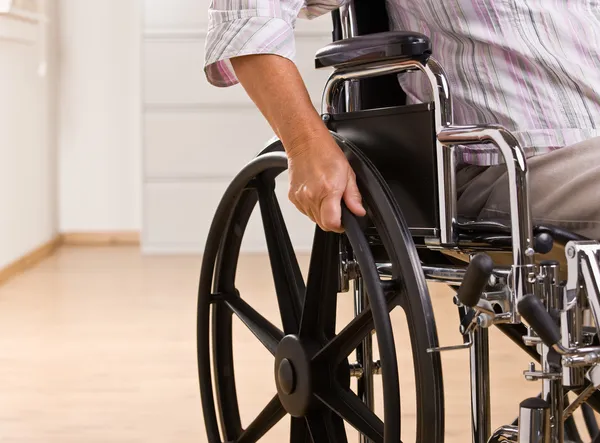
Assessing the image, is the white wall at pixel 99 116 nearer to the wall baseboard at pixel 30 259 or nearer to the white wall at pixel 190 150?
the wall baseboard at pixel 30 259

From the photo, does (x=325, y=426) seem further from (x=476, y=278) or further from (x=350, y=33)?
(x=350, y=33)

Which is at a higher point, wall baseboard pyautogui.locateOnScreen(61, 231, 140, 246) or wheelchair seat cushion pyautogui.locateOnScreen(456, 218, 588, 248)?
wheelchair seat cushion pyautogui.locateOnScreen(456, 218, 588, 248)

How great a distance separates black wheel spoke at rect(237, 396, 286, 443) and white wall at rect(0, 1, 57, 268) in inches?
112

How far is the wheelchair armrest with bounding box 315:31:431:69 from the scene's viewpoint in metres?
1.09

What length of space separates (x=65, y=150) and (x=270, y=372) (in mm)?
2888

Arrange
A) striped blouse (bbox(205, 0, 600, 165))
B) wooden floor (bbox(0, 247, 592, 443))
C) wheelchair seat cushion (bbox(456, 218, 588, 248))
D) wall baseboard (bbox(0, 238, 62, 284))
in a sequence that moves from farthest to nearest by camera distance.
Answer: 1. wall baseboard (bbox(0, 238, 62, 284))
2. wooden floor (bbox(0, 247, 592, 443))
3. striped blouse (bbox(205, 0, 600, 165))
4. wheelchair seat cushion (bbox(456, 218, 588, 248))

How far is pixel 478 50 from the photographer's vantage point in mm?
1224

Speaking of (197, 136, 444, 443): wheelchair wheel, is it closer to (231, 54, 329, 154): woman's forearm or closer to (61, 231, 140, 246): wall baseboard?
(231, 54, 329, 154): woman's forearm

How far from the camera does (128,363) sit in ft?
9.04

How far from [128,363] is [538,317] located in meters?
1.97

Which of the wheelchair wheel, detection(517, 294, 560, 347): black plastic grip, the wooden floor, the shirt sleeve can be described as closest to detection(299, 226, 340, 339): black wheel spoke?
the wheelchair wheel

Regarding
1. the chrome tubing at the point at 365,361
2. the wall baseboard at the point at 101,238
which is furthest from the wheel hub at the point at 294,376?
the wall baseboard at the point at 101,238

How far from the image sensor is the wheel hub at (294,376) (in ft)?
4.00

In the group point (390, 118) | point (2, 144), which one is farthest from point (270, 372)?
point (2, 144)
